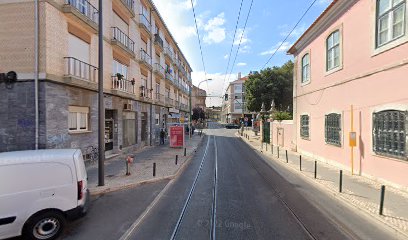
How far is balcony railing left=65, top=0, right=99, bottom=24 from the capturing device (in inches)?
449

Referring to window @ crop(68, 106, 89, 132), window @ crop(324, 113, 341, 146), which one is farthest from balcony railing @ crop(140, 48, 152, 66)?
window @ crop(324, 113, 341, 146)

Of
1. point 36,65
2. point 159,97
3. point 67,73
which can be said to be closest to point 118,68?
point 67,73

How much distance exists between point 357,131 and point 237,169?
5.54m

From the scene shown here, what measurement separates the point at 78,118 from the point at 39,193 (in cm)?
791

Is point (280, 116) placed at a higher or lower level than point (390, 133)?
higher

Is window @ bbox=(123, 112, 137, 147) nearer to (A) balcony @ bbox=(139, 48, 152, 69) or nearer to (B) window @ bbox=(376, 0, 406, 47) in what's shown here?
(A) balcony @ bbox=(139, 48, 152, 69)

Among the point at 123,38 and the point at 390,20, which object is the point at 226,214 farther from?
the point at 123,38

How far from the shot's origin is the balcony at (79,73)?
1055cm

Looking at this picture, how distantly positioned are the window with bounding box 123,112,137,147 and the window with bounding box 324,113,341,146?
12.9m

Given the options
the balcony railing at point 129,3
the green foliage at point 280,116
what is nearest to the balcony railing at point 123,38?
the balcony railing at point 129,3

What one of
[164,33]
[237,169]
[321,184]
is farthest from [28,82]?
[164,33]

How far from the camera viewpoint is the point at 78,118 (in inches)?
476

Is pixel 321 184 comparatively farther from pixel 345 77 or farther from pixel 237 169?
pixel 345 77

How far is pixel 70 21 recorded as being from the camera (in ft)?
36.2
